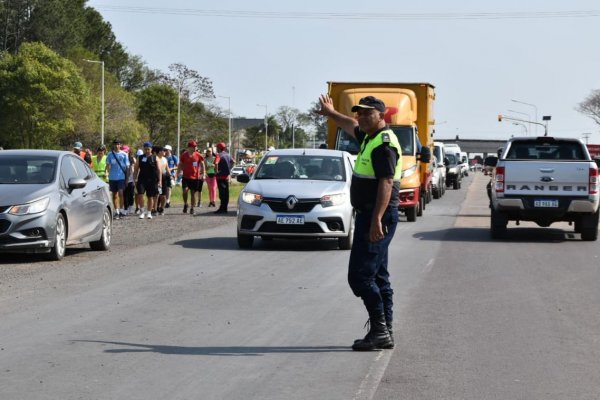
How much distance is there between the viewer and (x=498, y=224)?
2162cm

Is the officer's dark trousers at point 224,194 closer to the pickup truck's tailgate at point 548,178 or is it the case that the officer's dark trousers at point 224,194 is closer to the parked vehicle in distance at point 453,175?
the pickup truck's tailgate at point 548,178

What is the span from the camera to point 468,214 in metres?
31.6

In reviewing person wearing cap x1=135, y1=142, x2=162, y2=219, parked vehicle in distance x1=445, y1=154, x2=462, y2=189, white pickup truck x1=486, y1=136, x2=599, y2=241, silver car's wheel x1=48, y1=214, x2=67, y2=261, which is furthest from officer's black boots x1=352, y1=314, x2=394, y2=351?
parked vehicle in distance x1=445, y1=154, x2=462, y2=189

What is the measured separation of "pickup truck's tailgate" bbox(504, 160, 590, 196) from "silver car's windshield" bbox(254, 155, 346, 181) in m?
3.50

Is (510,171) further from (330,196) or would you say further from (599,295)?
(599,295)

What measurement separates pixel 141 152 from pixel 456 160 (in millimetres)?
35948

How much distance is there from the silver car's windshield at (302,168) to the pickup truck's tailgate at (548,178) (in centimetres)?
350

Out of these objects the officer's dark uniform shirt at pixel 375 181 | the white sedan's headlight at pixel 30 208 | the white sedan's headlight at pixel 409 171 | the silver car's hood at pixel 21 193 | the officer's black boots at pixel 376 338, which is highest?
the officer's dark uniform shirt at pixel 375 181

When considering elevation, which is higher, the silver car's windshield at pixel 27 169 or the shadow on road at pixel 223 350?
the silver car's windshield at pixel 27 169

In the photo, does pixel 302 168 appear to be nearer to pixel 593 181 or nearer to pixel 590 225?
pixel 593 181

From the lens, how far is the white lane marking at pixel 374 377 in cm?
716

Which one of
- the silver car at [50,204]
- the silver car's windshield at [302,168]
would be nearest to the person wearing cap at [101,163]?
the silver car's windshield at [302,168]

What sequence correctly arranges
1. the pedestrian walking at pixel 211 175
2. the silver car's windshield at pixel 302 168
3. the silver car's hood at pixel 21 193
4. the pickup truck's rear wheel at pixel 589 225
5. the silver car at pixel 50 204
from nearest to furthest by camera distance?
the silver car at pixel 50 204 → the silver car's hood at pixel 21 193 → the silver car's windshield at pixel 302 168 → the pickup truck's rear wheel at pixel 589 225 → the pedestrian walking at pixel 211 175

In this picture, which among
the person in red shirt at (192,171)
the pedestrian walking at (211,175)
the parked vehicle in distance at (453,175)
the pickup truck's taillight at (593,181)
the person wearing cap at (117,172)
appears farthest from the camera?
the parked vehicle in distance at (453,175)
